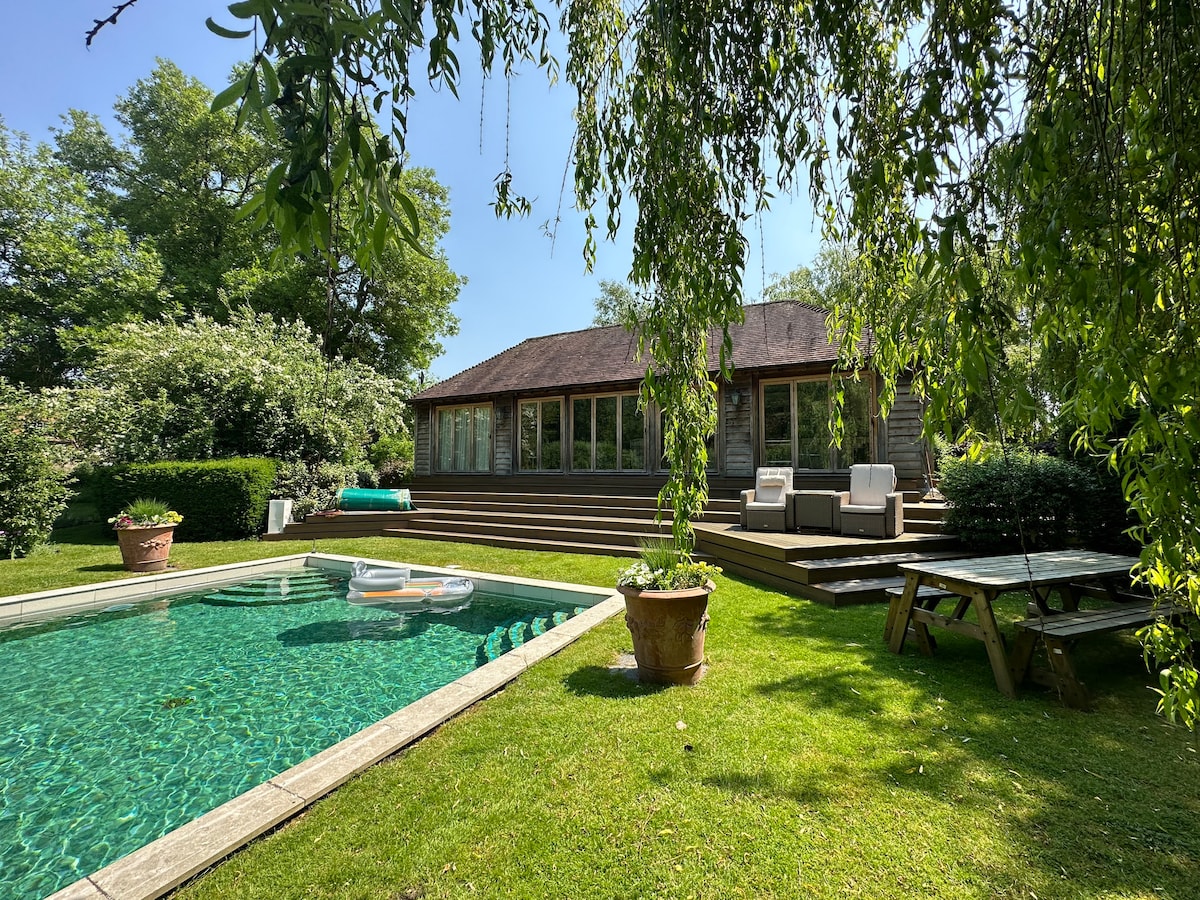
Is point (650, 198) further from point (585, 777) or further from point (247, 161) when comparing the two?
point (247, 161)

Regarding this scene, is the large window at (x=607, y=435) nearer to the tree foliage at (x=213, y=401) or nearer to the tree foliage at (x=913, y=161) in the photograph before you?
the tree foliage at (x=213, y=401)

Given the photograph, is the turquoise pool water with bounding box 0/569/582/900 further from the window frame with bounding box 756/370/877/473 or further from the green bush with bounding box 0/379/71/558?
the window frame with bounding box 756/370/877/473

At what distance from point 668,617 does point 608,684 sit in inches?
28.3

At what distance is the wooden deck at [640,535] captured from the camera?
6.63 metres

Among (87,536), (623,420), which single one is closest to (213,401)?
(87,536)

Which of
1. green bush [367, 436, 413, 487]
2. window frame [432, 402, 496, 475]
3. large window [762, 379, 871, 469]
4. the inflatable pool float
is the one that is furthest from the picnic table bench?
green bush [367, 436, 413, 487]

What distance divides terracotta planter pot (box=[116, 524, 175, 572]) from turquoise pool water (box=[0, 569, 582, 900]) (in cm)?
153

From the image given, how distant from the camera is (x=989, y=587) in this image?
367 centimetres

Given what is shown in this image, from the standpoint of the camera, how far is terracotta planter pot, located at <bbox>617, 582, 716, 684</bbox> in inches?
145

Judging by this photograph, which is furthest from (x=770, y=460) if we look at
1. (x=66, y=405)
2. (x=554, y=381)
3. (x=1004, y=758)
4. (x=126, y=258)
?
(x=126, y=258)

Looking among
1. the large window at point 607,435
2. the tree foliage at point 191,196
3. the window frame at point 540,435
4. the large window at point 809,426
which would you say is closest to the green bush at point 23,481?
the window frame at point 540,435

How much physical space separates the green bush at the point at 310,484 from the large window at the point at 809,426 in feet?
35.5

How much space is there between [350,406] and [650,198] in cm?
1333

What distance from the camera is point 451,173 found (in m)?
3.26
